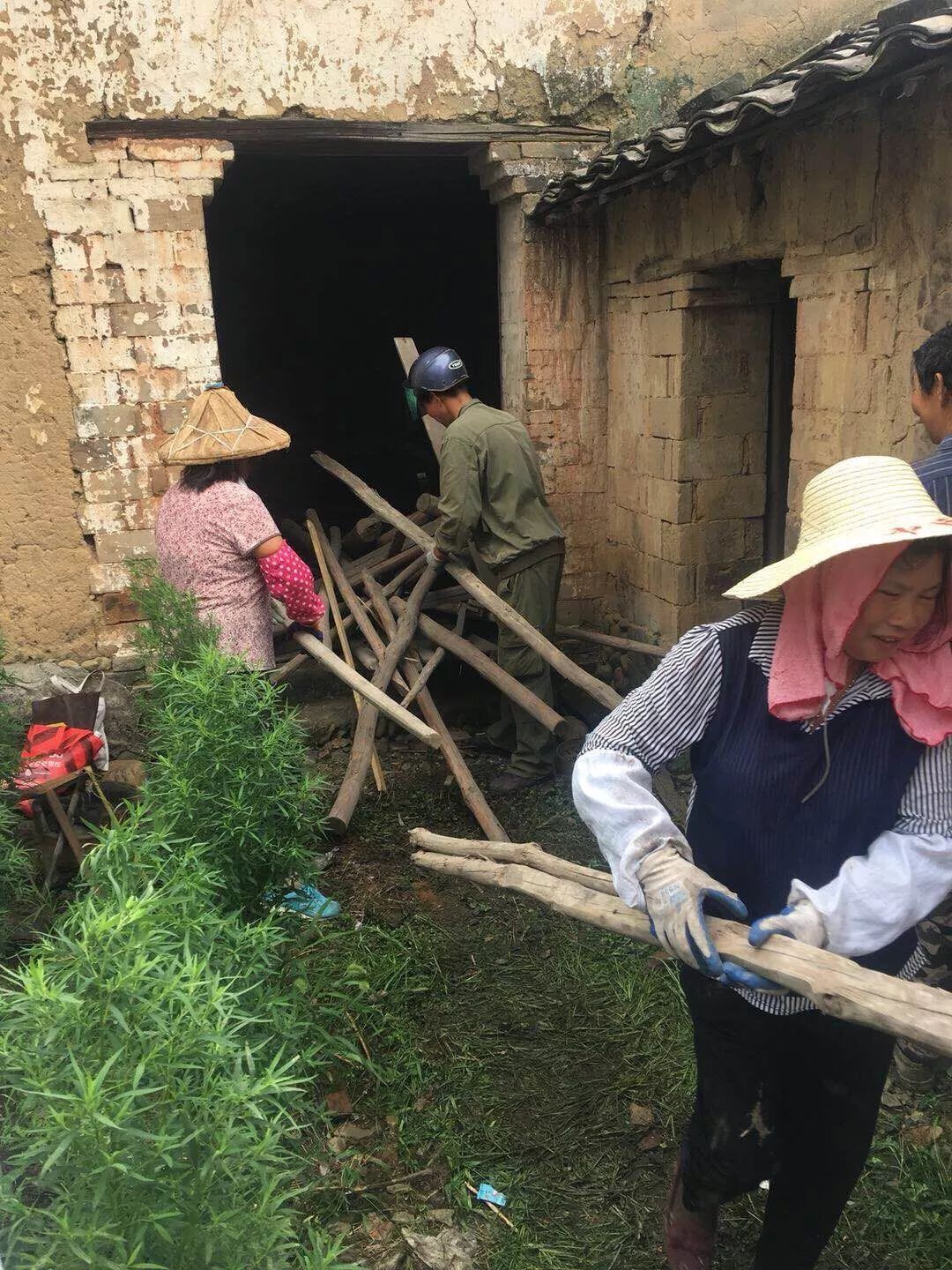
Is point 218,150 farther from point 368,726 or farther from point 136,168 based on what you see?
point 368,726

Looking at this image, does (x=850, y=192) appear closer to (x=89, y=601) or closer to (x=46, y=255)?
(x=46, y=255)

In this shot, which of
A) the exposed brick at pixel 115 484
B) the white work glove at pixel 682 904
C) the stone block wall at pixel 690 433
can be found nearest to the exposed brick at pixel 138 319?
the exposed brick at pixel 115 484

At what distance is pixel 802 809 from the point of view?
2.00 metres

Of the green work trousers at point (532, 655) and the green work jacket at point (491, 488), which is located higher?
the green work jacket at point (491, 488)

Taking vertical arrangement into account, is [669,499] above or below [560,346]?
below

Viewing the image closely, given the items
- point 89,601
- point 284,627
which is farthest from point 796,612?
point 89,601

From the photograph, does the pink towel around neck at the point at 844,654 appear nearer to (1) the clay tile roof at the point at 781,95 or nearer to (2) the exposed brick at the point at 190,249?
(1) the clay tile roof at the point at 781,95

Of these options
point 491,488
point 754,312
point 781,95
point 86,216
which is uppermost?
point 781,95

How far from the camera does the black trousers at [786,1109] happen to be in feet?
6.93

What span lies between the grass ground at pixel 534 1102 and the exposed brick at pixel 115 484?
270 centimetres

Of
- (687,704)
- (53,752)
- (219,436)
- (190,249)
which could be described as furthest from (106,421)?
(687,704)

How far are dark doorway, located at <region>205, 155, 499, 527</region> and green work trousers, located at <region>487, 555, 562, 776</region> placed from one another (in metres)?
4.81

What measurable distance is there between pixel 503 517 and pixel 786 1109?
3.93 m

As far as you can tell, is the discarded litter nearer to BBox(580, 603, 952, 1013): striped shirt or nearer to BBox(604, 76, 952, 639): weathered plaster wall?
BBox(580, 603, 952, 1013): striped shirt
